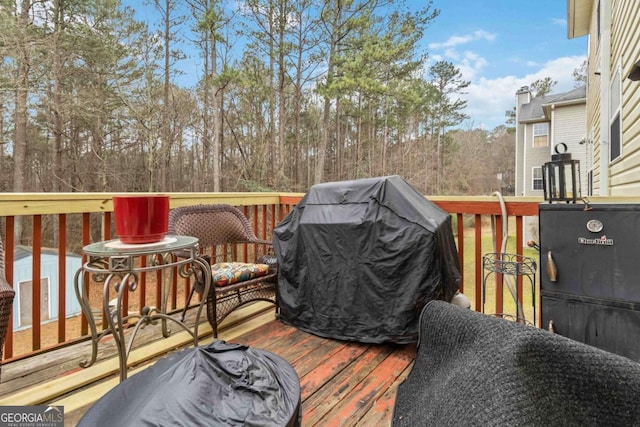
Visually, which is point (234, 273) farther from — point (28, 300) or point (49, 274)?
point (28, 300)

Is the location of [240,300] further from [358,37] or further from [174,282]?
[358,37]

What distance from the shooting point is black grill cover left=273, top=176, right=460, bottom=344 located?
1974mm

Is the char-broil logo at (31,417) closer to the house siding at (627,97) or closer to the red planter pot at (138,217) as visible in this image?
the red planter pot at (138,217)

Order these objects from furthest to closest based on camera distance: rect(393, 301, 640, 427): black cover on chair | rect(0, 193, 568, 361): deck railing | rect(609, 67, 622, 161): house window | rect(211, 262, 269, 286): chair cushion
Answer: rect(609, 67, 622, 161): house window < rect(211, 262, 269, 286): chair cushion < rect(0, 193, 568, 361): deck railing < rect(393, 301, 640, 427): black cover on chair

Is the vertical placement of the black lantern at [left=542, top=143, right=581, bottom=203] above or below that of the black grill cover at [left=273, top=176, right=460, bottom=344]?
above

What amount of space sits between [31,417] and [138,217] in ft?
2.92

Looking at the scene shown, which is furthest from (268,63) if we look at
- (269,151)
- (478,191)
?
(478,191)

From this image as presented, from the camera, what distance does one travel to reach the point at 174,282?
8.91ft

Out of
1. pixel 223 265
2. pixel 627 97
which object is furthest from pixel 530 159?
pixel 223 265

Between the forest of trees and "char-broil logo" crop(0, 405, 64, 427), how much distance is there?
338 inches

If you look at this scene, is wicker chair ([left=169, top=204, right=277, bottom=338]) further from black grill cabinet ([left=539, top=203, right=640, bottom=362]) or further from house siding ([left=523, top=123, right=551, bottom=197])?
house siding ([left=523, top=123, right=551, bottom=197])

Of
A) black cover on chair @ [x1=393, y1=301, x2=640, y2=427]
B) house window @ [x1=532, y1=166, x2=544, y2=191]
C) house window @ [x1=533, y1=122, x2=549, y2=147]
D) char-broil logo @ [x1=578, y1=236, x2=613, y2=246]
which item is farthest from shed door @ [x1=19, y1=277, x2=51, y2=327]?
house window @ [x1=533, y1=122, x2=549, y2=147]

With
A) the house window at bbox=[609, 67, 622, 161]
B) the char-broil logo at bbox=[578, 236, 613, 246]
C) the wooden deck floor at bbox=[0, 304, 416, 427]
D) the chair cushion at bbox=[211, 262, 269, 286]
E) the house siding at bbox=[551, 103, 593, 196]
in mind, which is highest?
the house siding at bbox=[551, 103, 593, 196]

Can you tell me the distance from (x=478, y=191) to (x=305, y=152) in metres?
10.3
